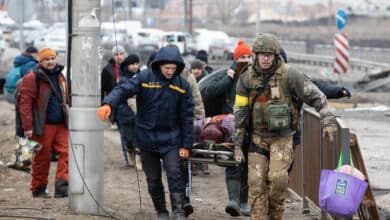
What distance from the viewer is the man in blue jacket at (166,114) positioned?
31.1 feet

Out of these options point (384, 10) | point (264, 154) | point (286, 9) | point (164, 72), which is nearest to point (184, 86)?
point (164, 72)

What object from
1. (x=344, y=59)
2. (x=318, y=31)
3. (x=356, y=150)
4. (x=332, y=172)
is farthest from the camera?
(x=318, y=31)

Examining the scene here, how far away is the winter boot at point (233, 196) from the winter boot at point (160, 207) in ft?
3.32

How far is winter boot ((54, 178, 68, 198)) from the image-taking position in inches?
462

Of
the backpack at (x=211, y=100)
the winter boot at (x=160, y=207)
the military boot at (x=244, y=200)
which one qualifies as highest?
the backpack at (x=211, y=100)

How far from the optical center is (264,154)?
30.2 feet

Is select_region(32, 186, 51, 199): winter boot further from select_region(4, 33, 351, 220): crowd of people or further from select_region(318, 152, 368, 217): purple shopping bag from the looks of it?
select_region(318, 152, 368, 217): purple shopping bag

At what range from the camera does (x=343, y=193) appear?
846cm

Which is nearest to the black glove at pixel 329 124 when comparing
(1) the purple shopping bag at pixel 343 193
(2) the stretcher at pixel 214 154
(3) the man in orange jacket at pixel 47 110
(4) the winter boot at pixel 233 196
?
(1) the purple shopping bag at pixel 343 193

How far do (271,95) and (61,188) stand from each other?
3.61 meters

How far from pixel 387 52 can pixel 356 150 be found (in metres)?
49.1

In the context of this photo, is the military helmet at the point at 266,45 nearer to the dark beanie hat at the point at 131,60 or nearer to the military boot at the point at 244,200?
the military boot at the point at 244,200

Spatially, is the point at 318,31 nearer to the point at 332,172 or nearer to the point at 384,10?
the point at 384,10

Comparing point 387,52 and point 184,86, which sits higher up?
point 184,86
